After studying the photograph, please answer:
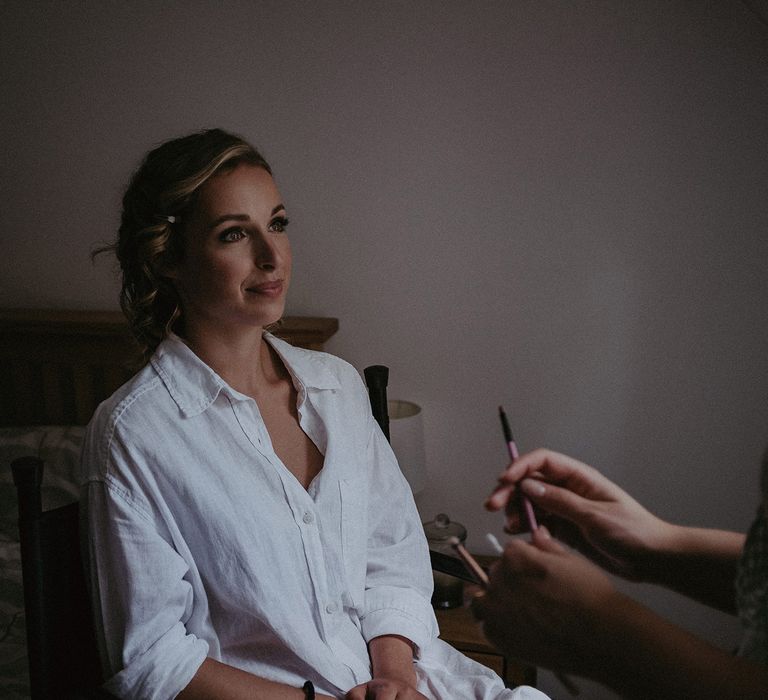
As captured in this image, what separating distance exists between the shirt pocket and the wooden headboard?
0.84 meters

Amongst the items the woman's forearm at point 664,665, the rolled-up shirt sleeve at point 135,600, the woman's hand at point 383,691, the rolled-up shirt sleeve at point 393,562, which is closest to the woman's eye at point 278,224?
the rolled-up shirt sleeve at point 393,562

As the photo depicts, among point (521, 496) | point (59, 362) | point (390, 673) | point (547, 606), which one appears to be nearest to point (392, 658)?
point (390, 673)

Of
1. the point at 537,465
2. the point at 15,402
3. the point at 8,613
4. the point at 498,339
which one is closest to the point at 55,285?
the point at 15,402

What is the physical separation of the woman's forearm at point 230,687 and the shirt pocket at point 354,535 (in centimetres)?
19

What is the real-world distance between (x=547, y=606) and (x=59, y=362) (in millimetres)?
1923

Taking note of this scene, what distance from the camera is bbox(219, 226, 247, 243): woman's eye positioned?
128 centimetres

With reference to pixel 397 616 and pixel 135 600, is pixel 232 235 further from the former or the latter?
pixel 397 616

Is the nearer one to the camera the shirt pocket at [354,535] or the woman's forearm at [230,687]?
the woman's forearm at [230,687]

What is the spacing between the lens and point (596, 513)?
0.79 metres

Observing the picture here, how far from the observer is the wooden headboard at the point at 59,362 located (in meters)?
2.15

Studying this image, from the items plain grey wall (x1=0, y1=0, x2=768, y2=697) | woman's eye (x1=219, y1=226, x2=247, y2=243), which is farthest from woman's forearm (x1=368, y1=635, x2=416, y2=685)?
plain grey wall (x1=0, y1=0, x2=768, y2=697)

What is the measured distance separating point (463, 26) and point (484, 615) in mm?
1614

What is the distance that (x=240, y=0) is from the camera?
6.63ft

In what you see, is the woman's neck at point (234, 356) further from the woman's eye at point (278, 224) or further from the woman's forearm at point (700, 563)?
the woman's forearm at point (700, 563)
